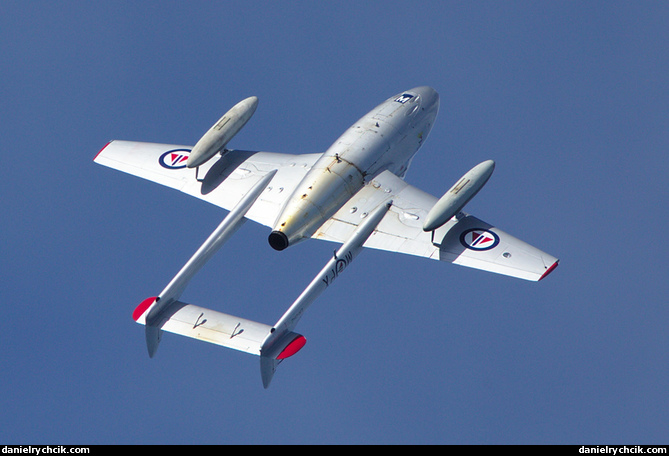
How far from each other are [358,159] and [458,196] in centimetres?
575

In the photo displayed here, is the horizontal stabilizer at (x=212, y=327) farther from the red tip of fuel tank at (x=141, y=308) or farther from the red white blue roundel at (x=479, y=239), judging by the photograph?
the red white blue roundel at (x=479, y=239)

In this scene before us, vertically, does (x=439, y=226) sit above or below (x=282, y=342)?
above

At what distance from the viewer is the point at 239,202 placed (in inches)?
1923

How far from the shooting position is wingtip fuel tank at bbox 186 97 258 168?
50312 millimetres

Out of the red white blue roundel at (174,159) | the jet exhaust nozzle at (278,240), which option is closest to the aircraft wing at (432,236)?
the jet exhaust nozzle at (278,240)

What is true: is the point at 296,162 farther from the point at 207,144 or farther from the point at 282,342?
the point at 282,342

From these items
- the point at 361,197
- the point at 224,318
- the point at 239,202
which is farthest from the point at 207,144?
the point at 224,318

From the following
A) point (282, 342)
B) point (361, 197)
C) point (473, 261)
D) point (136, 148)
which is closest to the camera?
point (282, 342)

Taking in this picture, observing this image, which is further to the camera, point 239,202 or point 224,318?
point 239,202

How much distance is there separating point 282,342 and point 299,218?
615cm

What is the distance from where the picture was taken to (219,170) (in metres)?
51.7

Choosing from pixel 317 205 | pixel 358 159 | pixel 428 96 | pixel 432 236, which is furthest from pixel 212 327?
pixel 428 96

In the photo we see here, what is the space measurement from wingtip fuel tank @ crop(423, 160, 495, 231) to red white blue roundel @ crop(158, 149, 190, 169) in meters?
12.3

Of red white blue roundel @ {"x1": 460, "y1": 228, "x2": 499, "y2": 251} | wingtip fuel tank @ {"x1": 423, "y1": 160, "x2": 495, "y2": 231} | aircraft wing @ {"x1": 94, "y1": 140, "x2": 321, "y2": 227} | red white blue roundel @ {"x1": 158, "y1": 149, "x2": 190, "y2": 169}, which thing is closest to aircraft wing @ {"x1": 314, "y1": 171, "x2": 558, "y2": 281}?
red white blue roundel @ {"x1": 460, "y1": 228, "x2": 499, "y2": 251}
